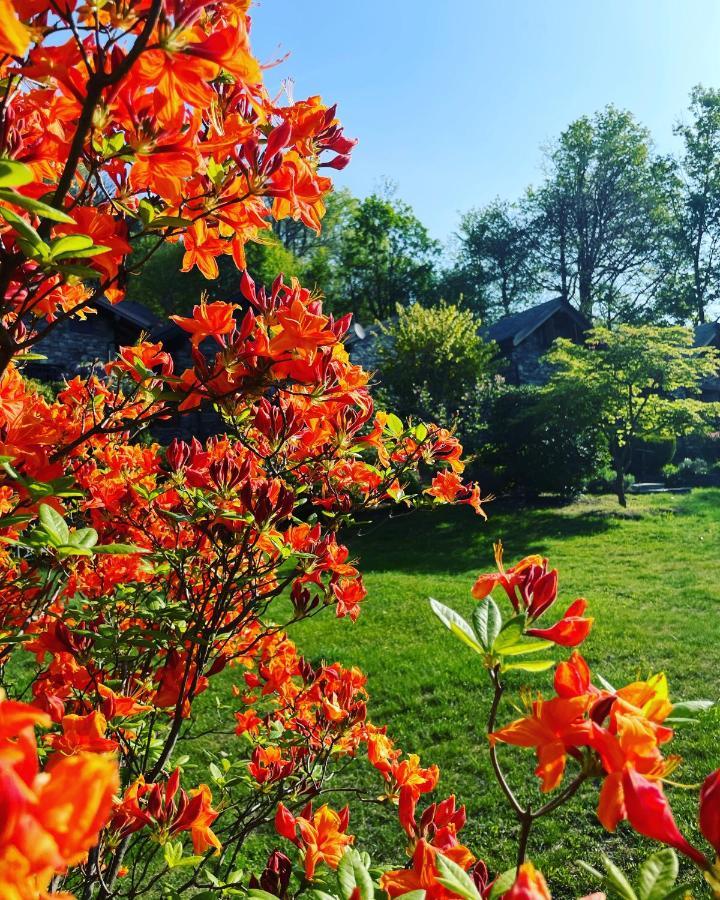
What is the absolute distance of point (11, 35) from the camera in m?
0.57

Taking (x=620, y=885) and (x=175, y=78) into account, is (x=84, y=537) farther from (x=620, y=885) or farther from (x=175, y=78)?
(x=620, y=885)

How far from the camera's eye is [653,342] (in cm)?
1307

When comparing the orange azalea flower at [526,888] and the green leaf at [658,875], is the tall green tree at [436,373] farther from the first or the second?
the orange azalea flower at [526,888]

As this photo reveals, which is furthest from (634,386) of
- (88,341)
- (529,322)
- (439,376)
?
(88,341)

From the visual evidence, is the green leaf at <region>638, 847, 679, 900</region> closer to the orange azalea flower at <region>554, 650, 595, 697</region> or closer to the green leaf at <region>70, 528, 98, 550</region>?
the orange azalea flower at <region>554, 650, 595, 697</region>

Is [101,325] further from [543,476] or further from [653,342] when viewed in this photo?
[653,342]

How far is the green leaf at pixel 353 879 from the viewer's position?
2.47 ft

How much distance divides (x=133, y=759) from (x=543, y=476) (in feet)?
38.7

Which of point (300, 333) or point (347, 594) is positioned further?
point (347, 594)

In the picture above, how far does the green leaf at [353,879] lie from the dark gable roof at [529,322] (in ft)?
65.5

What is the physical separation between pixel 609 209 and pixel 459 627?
113 ft

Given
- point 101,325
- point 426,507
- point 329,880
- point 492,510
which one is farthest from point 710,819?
point 101,325

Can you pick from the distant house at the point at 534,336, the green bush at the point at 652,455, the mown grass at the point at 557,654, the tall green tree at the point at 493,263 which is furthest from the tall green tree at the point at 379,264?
the mown grass at the point at 557,654

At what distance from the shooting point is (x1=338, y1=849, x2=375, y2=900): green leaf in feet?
2.47
